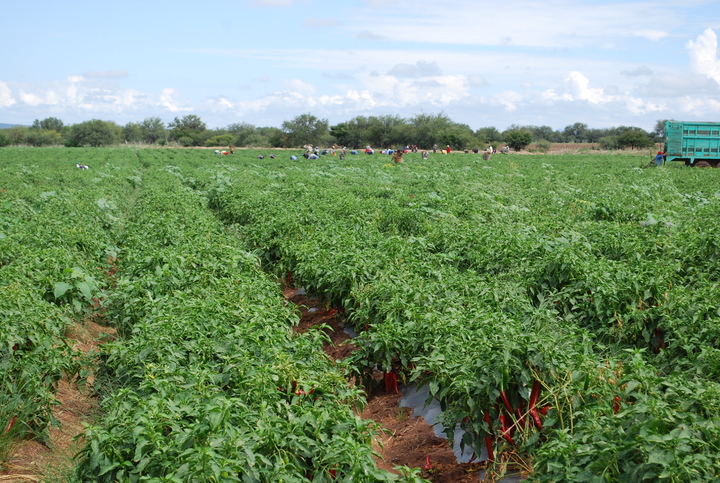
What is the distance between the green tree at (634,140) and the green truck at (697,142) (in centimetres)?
3722

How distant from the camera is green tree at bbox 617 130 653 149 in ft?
215

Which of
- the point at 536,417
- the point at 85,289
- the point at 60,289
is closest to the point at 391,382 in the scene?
the point at 536,417

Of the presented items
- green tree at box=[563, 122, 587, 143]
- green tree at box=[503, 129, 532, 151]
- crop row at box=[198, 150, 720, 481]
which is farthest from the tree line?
crop row at box=[198, 150, 720, 481]

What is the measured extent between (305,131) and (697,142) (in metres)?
58.1

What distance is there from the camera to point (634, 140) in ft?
219

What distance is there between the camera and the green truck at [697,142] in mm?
29969

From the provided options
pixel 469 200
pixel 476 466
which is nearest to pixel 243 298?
pixel 476 466

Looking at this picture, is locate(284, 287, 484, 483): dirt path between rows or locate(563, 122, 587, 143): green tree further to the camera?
locate(563, 122, 587, 143): green tree

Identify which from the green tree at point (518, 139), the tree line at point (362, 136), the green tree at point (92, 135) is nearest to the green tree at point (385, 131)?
the tree line at point (362, 136)

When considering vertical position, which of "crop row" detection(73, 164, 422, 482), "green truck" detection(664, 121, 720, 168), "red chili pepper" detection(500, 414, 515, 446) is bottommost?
"red chili pepper" detection(500, 414, 515, 446)

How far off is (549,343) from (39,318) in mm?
4511

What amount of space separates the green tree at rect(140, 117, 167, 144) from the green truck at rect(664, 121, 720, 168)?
102795mm

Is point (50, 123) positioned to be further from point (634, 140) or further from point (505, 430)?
point (505, 430)

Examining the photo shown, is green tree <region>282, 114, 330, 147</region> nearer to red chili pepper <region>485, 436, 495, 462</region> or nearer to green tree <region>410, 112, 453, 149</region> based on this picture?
green tree <region>410, 112, 453, 149</region>
